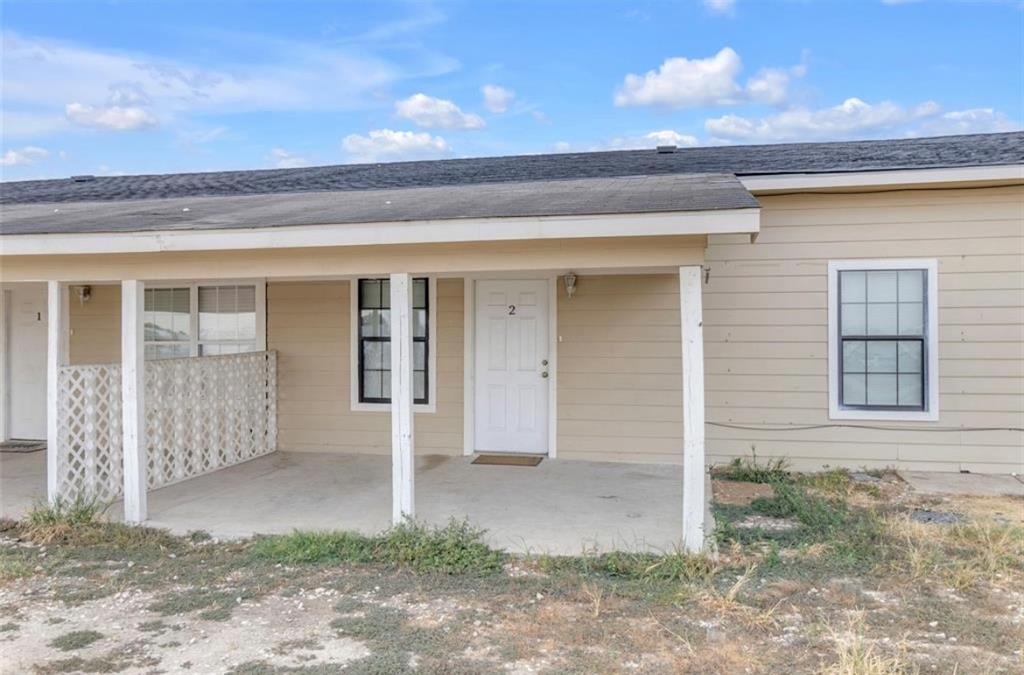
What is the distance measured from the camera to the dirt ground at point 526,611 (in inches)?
117

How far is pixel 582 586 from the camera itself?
376 cm

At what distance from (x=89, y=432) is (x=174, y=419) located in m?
0.89

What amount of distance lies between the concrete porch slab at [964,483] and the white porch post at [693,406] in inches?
112

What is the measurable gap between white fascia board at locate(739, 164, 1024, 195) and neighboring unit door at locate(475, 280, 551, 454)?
2.44m

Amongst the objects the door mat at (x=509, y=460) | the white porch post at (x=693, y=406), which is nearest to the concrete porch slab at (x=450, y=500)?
the door mat at (x=509, y=460)

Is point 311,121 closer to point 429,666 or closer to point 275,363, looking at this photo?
point 275,363

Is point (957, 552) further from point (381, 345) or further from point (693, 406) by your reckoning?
point (381, 345)

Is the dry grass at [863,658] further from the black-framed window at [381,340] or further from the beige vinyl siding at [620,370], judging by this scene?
the black-framed window at [381,340]

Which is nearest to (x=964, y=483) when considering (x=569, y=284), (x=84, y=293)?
(x=569, y=284)

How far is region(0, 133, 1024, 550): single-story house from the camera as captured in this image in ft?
15.0

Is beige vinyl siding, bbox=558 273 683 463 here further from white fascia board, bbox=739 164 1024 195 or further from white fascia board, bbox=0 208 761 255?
white fascia board, bbox=0 208 761 255

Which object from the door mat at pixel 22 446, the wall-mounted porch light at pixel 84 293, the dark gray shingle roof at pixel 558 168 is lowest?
the door mat at pixel 22 446

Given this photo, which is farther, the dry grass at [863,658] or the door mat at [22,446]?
the door mat at [22,446]

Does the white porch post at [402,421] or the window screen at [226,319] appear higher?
the window screen at [226,319]
